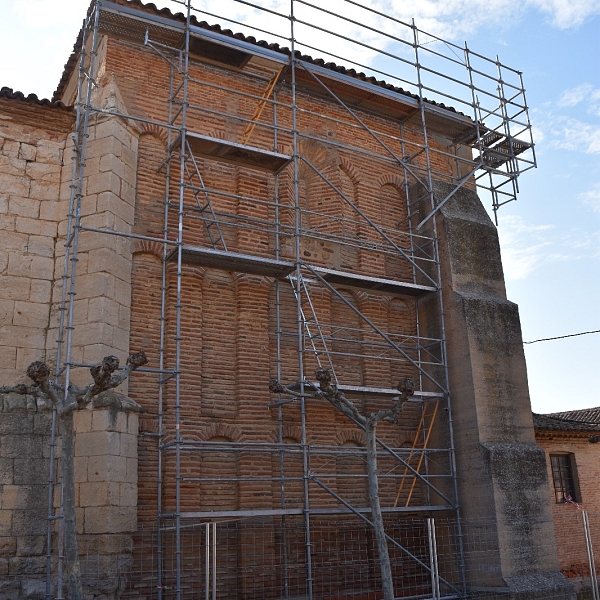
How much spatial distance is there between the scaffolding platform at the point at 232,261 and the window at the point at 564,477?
30.5 feet

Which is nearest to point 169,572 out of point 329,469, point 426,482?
point 329,469

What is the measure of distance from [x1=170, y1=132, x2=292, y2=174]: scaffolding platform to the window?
32.8ft

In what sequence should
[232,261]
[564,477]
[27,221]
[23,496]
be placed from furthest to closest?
[564,477] → [232,261] → [27,221] → [23,496]

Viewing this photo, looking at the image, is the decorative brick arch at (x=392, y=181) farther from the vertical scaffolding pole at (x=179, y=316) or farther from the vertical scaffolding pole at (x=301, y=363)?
the vertical scaffolding pole at (x=179, y=316)

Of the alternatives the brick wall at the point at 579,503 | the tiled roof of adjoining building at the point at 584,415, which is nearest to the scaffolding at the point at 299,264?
the brick wall at the point at 579,503

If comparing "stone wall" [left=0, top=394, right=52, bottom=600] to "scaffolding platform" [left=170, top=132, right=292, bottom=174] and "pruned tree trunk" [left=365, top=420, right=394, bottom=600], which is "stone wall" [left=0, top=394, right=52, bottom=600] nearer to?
"pruned tree trunk" [left=365, top=420, right=394, bottom=600]

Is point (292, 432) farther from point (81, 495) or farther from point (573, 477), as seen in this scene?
point (573, 477)

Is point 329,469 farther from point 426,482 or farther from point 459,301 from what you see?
point 459,301

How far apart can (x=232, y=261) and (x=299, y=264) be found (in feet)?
3.52

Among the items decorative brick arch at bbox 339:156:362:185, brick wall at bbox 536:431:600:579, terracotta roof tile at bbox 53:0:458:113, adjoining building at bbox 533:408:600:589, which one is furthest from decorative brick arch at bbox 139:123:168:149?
brick wall at bbox 536:431:600:579

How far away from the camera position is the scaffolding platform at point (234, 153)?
11172mm

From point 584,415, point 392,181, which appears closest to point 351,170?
point 392,181

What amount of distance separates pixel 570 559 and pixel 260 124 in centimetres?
1129

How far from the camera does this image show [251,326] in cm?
1170
